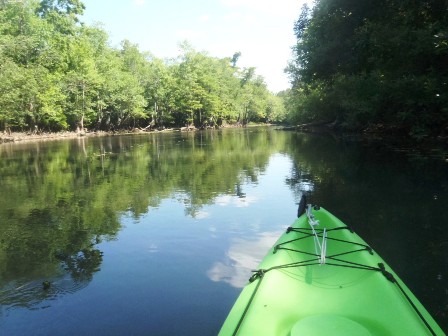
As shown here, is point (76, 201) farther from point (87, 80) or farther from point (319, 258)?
point (87, 80)

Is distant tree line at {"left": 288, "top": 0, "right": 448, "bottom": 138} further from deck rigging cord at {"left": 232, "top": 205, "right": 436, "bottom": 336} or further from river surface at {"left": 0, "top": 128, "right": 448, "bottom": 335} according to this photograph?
deck rigging cord at {"left": 232, "top": 205, "right": 436, "bottom": 336}

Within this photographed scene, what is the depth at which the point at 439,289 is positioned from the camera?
4680 mm

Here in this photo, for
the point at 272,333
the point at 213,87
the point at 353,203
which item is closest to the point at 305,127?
the point at 213,87

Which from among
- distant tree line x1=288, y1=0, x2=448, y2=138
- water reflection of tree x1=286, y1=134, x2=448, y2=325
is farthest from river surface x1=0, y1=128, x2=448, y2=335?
distant tree line x1=288, y1=0, x2=448, y2=138

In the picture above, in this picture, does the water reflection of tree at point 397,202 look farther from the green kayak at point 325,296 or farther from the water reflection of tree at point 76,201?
the water reflection of tree at point 76,201

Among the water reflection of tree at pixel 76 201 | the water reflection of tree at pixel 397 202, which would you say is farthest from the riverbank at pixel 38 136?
the water reflection of tree at pixel 397 202

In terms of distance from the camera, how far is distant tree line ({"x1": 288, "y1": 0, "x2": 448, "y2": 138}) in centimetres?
1516

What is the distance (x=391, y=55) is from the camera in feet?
55.9

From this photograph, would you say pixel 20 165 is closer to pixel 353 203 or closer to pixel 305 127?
pixel 353 203

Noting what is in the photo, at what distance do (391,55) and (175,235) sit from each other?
1475 cm

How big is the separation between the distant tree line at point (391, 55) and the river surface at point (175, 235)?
3.02 m

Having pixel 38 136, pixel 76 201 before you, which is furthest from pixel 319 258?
pixel 38 136

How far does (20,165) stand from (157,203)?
41.0ft

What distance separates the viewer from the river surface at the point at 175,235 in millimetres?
4559
